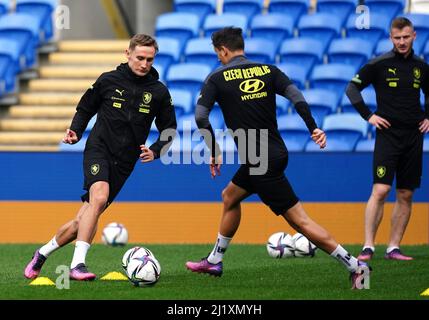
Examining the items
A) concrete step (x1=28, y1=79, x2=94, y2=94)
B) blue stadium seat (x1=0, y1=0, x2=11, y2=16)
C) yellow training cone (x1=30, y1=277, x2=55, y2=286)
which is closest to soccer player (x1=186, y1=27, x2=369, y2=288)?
yellow training cone (x1=30, y1=277, x2=55, y2=286)

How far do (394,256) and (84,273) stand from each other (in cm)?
357

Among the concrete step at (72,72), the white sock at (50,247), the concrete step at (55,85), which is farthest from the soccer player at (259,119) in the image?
the concrete step at (72,72)

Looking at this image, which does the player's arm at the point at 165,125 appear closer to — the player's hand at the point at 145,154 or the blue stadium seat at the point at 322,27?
the player's hand at the point at 145,154

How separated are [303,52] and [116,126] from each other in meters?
7.51

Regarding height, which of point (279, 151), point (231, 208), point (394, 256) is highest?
point (279, 151)

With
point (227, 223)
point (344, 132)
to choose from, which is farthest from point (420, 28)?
point (227, 223)

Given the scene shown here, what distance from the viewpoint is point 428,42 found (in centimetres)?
1648

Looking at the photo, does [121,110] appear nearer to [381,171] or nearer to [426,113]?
[381,171]

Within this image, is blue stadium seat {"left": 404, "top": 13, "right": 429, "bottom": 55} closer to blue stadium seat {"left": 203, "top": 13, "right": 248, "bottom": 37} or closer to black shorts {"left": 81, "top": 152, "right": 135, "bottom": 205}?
blue stadium seat {"left": 203, "top": 13, "right": 248, "bottom": 37}

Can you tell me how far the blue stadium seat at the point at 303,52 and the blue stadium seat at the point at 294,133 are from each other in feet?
4.74

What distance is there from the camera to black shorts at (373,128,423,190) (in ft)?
38.2

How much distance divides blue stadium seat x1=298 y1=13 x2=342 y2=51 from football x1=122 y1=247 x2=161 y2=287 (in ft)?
28.0
